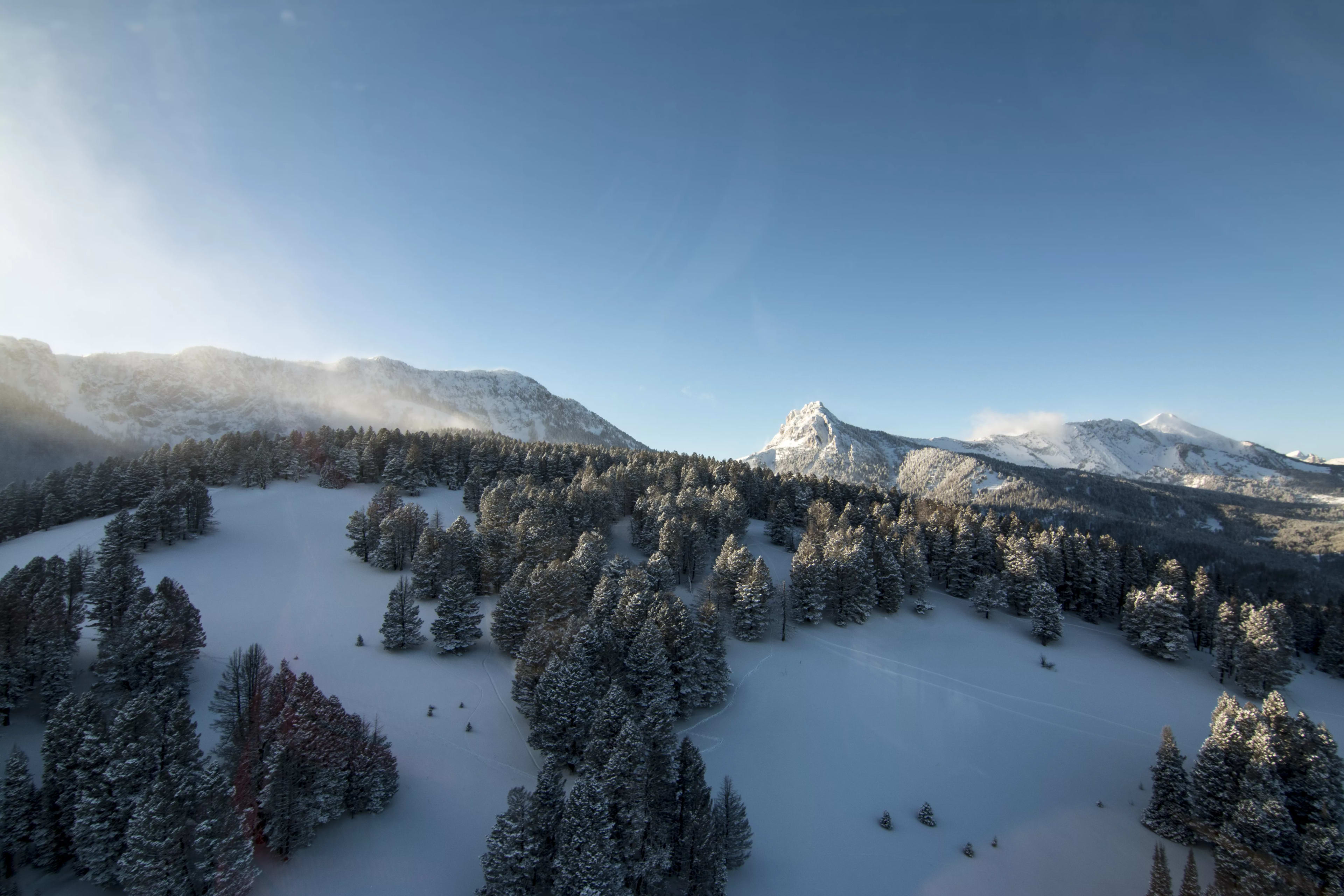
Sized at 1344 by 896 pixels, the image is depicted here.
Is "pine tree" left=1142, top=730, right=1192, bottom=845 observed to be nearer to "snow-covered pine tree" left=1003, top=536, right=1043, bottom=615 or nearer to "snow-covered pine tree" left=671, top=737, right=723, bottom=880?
"snow-covered pine tree" left=671, top=737, right=723, bottom=880

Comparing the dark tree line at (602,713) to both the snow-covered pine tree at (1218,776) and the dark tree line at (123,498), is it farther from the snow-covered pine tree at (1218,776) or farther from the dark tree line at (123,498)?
the dark tree line at (123,498)

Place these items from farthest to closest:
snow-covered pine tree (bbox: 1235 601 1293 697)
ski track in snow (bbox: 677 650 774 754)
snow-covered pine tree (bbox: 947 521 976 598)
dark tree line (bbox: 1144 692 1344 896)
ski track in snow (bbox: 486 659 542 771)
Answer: snow-covered pine tree (bbox: 947 521 976 598), snow-covered pine tree (bbox: 1235 601 1293 697), ski track in snow (bbox: 677 650 774 754), ski track in snow (bbox: 486 659 542 771), dark tree line (bbox: 1144 692 1344 896)

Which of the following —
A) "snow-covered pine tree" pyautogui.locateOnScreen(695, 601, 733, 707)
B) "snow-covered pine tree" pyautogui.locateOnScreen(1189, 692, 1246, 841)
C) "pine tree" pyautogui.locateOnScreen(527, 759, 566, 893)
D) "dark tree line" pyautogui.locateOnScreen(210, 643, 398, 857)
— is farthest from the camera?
"snow-covered pine tree" pyautogui.locateOnScreen(695, 601, 733, 707)

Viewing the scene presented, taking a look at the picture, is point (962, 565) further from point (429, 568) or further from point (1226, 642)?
point (429, 568)

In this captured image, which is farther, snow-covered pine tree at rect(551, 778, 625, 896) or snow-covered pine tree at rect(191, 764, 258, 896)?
snow-covered pine tree at rect(551, 778, 625, 896)

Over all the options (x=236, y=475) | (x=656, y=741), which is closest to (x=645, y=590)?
(x=656, y=741)

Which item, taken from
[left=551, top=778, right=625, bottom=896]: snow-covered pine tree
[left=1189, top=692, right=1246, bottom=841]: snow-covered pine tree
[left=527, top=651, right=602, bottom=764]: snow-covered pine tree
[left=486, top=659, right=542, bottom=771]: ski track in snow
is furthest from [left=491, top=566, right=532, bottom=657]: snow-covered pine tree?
[left=1189, top=692, right=1246, bottom=841]: snow-covered pine tree

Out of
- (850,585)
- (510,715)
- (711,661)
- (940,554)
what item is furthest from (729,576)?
(940,554)
